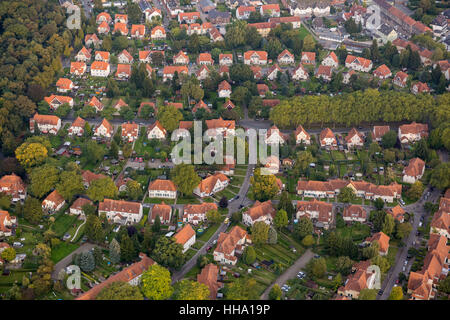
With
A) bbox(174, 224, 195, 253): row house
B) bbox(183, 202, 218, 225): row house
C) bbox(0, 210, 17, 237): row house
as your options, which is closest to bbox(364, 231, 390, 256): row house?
bbox(183, 202, 218, 225): row house

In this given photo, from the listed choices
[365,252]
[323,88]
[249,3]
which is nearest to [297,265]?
[365,252]

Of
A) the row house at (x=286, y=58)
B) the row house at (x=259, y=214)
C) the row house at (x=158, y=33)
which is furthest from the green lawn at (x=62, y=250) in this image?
the row house at (x=158, y=33)

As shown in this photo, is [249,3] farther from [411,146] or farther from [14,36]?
[411,146]

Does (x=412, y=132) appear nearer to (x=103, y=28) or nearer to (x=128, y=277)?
(x=128, y=277)

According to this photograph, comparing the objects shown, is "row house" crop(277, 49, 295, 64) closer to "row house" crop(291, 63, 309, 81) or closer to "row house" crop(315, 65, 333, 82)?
"row house" crop(291, 63, 309, 81)

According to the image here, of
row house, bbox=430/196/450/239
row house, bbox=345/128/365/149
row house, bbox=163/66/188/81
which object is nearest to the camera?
row house, bbox=430/196/450/239

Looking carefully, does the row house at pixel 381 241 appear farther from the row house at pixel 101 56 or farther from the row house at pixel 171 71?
the row house at pixel 101 56
